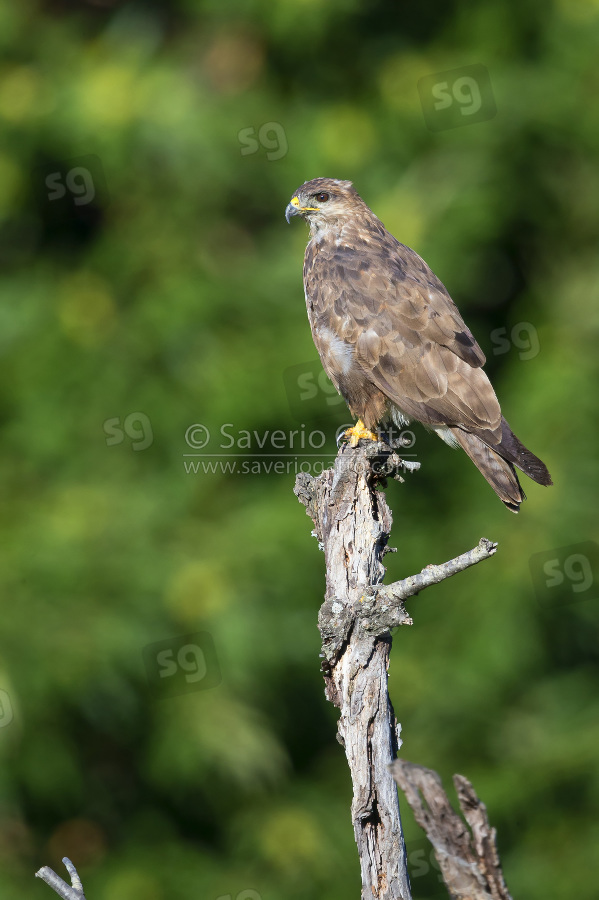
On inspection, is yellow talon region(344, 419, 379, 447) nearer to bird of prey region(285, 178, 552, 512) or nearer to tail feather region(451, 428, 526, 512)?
bird of prey region(285, 178, 552, 512)

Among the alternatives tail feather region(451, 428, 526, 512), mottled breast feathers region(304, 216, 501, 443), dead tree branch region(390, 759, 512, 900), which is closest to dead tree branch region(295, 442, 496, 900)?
dead tree branch region(390, 759, 512, 900)

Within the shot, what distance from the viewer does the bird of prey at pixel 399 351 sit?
4.07m

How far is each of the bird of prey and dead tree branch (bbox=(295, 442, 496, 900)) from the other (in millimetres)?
709

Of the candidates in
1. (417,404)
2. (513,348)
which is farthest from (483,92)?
(417,404)

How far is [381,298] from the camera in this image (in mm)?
4277

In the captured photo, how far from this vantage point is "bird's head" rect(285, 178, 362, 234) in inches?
189

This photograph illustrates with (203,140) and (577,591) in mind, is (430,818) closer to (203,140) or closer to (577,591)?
(577,591)

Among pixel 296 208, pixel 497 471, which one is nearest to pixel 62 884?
pixel 497 471

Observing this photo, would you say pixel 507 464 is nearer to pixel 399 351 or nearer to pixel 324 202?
pixel 399 351

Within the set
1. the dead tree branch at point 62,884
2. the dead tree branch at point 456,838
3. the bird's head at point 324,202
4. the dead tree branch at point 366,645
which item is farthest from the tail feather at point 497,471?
the dead tree branch at point 62,884

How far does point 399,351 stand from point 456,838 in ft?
7.83

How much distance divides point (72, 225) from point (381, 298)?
3.32m

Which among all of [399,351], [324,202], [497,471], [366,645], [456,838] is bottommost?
[456,838]

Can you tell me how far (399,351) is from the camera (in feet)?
13.8
